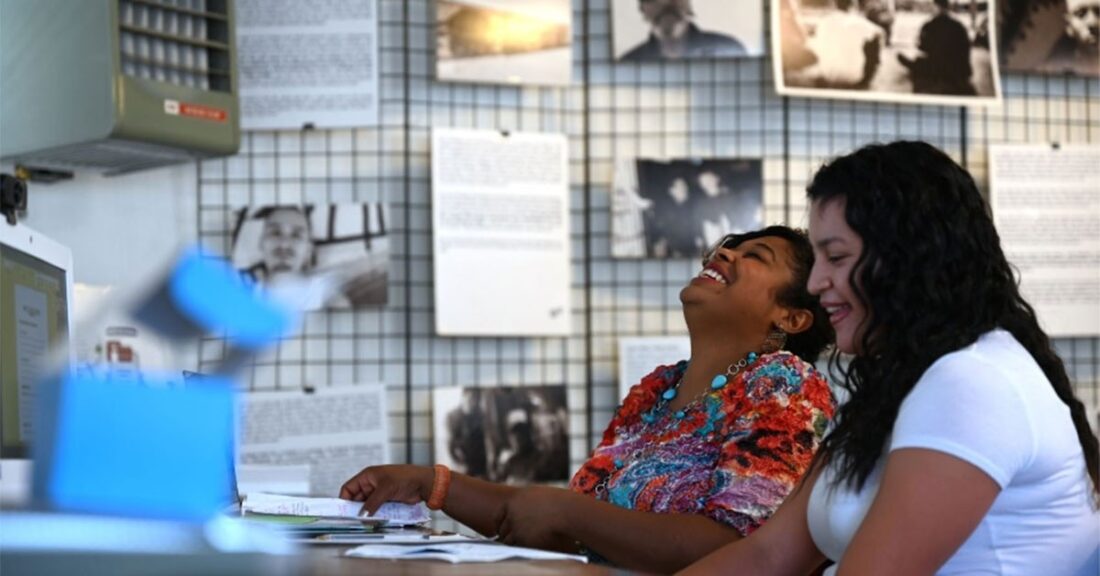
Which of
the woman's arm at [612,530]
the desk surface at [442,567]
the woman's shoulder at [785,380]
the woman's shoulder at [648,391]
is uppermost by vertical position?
the woman's shoulder at [785,380]

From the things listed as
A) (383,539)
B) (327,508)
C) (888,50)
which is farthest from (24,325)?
(888,50)

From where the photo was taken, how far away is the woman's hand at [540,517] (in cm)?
216

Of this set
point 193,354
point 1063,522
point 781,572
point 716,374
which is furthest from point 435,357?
point 1063,522

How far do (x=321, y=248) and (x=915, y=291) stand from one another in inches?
70.7

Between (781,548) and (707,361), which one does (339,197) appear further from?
(781,548)

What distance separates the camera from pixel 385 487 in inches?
91.8

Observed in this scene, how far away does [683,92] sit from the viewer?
3453mm

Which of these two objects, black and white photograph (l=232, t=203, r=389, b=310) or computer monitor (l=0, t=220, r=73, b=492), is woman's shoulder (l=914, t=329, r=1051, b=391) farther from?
black and white photograph (l=232, t=203, r=389, b=310)

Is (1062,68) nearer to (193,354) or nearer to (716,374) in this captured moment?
(716,374)

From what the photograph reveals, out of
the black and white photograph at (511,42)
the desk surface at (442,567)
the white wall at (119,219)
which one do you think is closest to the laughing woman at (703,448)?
the desk surface at (442,567)

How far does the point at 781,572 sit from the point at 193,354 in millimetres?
1703

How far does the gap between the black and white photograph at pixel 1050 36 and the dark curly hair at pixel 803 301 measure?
1326 millimetres

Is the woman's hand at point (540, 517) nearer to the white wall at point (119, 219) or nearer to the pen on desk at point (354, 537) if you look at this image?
the pen on desk at point (354, 537)

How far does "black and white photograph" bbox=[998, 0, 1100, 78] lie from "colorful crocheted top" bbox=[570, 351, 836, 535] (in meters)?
1.56
